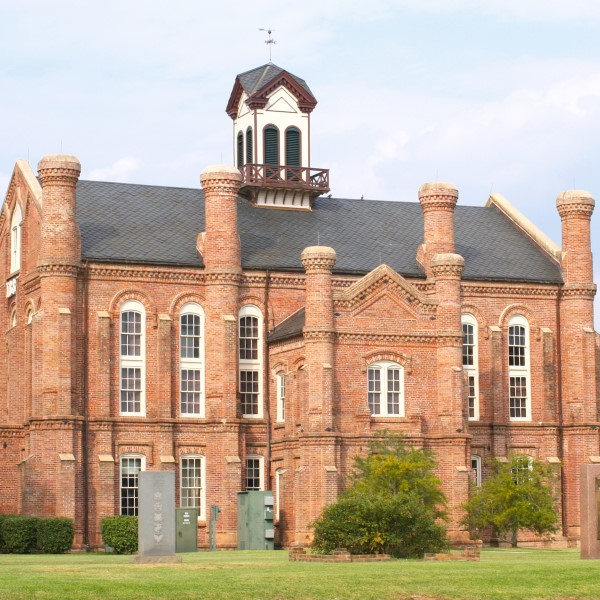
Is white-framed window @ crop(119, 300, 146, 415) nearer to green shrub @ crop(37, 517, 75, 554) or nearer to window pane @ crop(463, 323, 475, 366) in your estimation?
green shrub @ crop(37, 517, 75, 554)

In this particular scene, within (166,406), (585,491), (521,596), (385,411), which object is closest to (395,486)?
(385,411)

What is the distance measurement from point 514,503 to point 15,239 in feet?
73.0

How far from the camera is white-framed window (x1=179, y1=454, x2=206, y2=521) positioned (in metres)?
61.8

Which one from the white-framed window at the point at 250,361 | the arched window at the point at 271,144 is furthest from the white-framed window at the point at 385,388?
the arched window at the point at 271,144

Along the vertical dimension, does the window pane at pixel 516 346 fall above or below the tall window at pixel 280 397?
above

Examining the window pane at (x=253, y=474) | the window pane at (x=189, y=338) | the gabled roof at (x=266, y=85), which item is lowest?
the window pane at (x=253, y=474)

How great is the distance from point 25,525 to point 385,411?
1376 centimetres

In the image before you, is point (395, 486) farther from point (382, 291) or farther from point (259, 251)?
point (259, 251)

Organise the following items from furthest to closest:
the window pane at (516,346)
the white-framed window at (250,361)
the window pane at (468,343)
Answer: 1. the window pane at (516,346)
2. the window pane at (468,343)
3. the white-framed window at (250,361)

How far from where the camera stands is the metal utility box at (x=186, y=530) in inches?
2306

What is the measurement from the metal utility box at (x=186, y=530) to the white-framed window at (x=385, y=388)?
306 inches

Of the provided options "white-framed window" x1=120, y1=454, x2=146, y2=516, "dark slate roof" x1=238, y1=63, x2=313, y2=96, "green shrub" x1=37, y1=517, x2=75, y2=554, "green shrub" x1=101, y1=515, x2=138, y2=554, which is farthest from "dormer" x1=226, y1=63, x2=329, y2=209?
"green shrub" x1=37, y1=517, x2=75, y2=554

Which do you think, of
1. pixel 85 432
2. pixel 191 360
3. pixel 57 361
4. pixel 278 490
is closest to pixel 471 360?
pixel 278 490

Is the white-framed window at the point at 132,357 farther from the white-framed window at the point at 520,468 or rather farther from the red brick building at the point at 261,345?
the white-framed window at the point at 520,468
